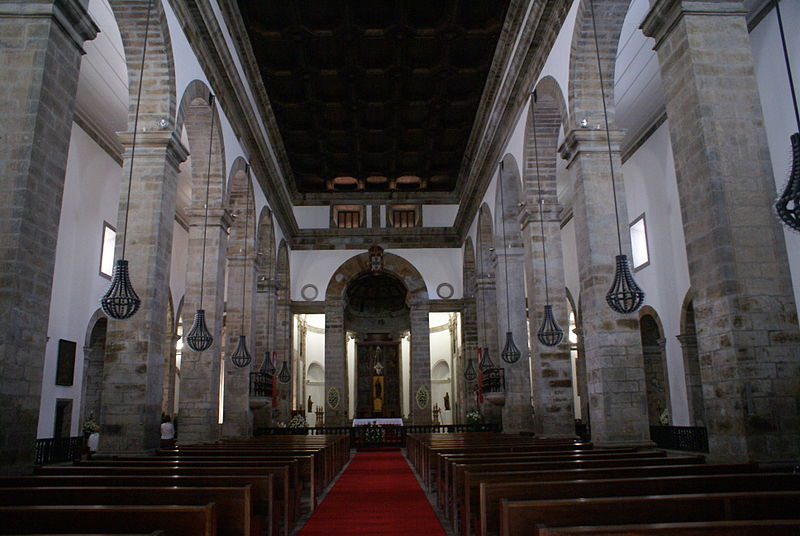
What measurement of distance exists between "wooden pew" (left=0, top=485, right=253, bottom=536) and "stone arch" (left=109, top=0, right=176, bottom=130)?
21.3ft

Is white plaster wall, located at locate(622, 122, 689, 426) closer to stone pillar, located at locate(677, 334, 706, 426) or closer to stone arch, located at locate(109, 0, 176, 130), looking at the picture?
stone pillar, located at locate(677, 334, 706, 426)

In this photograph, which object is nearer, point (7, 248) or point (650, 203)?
point (7, 248)

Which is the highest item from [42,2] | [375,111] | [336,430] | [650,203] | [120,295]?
[375,111]

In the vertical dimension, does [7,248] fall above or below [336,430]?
above

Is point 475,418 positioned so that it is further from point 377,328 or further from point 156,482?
point 156,482

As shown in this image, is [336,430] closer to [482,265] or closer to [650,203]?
[482,265]

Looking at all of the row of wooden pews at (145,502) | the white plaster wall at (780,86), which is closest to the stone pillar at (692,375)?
the white plaster wall at (780,86)

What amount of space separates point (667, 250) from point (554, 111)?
5.19 m

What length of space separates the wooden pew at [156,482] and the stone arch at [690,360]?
1174cm

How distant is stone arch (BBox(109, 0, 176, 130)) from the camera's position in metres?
8.70

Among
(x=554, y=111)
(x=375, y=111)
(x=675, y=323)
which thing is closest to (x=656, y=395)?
(x=675, y=323)

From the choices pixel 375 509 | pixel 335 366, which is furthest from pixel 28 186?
pixel 335 366

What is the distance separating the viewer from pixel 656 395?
16500mm

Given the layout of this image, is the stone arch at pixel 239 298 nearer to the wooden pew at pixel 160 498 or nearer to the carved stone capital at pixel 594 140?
the carved stone capital at pixel 594 140
